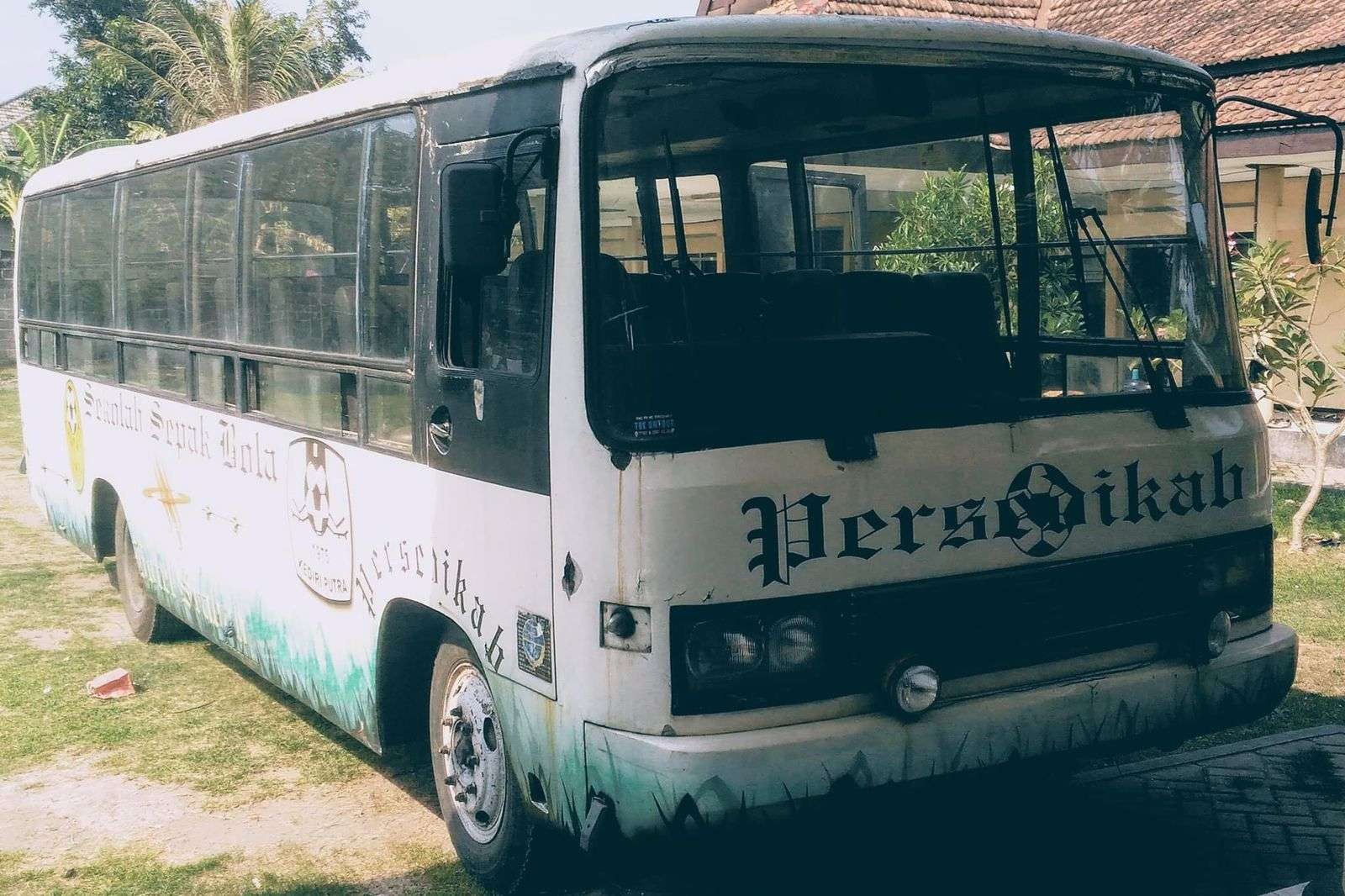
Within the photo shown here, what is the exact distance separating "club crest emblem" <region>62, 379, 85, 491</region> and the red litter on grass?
201 cm

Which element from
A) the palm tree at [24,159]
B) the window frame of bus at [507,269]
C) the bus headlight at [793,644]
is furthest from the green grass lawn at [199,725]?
the palm tree at [24,159]

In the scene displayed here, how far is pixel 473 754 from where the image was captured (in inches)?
191

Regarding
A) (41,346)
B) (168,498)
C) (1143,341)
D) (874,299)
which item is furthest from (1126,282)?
(41,346)

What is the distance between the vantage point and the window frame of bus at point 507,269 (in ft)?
13.3

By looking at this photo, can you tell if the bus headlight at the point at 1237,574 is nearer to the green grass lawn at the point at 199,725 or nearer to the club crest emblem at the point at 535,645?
the green grass lawn at the point at 199,725

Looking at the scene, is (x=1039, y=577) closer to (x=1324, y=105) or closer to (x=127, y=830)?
(x=127, y=830)

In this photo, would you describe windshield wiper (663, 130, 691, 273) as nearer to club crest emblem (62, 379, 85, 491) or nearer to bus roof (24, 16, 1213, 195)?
bus roof (24, 16, 1213, 195)

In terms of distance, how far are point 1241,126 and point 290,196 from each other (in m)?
3.66

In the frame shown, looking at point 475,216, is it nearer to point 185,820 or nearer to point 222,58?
point 185,820

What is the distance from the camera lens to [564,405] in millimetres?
3965

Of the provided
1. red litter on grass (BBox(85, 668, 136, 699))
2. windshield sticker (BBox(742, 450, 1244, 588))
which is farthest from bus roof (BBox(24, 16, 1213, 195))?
red litter on grass (BBox(85, 668, 136, 699))

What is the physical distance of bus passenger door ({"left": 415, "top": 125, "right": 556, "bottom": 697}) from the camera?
4.11 metres

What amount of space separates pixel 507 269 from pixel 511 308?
113mm

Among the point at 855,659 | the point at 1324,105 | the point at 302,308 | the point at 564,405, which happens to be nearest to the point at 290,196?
the point at 302,308
